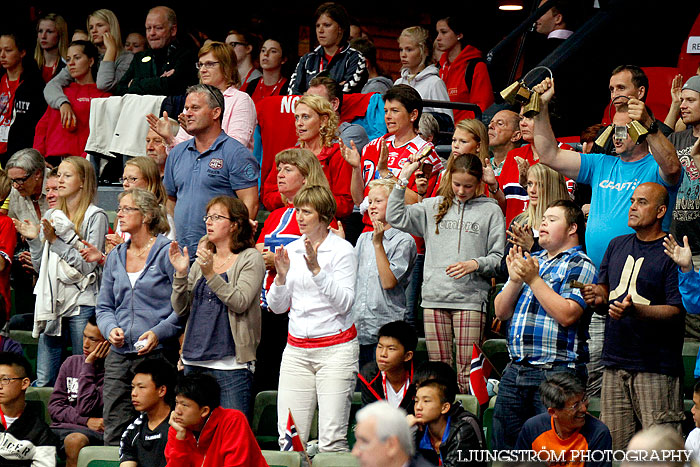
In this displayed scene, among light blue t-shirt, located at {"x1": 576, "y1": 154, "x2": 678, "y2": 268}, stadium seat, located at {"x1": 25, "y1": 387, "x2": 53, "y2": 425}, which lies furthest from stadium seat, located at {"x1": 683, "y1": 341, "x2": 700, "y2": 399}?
A: stadium seat, located at {"x1": 25, "y1": 387, "x2": 53, "y2": 425}

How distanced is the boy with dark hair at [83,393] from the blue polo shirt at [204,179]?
0.83 metres

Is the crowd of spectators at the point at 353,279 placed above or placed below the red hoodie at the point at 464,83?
below

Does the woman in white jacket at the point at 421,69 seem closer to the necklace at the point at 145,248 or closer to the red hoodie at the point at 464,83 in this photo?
the red hoodie at the point at 464,83

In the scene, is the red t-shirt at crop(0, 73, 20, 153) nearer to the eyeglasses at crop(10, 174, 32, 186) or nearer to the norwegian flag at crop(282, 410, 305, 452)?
the eyeglasses at crop(10, 174, 32, 186)

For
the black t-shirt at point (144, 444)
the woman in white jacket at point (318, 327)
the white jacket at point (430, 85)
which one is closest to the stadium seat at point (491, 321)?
the woman in white jacket at point (318, 327)

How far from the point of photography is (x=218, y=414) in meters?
5.61

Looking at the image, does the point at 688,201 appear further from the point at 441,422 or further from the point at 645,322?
the point at 441,422

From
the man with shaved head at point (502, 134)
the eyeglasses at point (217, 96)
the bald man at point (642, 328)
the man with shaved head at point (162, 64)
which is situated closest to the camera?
the bald man at point (642, 328)

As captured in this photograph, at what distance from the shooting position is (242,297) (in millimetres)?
6121

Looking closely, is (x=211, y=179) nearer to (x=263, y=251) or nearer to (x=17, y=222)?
(x=263, y=251)

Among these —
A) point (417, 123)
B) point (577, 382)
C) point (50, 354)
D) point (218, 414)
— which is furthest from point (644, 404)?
point (50, 354)

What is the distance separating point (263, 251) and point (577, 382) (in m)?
2.23

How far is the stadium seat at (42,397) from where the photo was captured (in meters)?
6.99

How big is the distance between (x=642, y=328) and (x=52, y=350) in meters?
3.87
